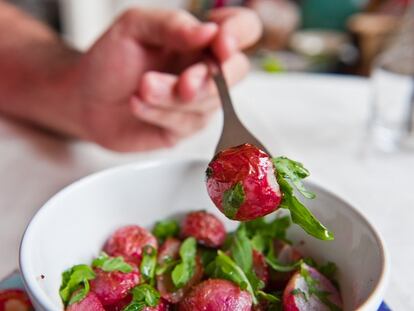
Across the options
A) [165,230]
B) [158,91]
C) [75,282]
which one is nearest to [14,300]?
[75,282]

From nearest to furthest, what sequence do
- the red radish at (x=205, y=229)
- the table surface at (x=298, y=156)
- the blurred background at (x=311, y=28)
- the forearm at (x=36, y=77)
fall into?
1. the red radish at (x=205, y=229)
2. the table surface at (x=298, y=156)
3. the forearm at (x=36, y=77)
4. the blurred background at (x=311, y=28)

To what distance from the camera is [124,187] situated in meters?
0.49

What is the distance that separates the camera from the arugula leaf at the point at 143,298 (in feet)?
1.28

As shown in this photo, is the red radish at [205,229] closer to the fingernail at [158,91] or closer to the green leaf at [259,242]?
the green leaf at [259,242]

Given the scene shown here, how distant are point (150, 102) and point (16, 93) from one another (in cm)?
31

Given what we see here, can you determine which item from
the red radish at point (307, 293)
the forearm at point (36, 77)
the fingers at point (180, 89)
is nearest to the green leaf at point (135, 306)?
the red radish at point (307, 293)

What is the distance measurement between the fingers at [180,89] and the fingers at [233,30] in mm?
34

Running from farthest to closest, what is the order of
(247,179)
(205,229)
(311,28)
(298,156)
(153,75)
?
(311,28) < (298,156) < (153,75) < (205,229) < (247,179)

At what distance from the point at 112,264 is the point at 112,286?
23 mm

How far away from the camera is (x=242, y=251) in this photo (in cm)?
46

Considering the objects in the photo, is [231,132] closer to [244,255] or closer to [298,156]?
[244,255]

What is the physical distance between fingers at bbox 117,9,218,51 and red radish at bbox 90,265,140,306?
1.25 ft

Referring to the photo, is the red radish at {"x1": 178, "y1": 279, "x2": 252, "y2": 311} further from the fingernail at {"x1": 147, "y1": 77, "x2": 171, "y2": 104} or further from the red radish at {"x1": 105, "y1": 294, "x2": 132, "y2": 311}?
the fingernail at {"x1": 147, "y1": 77, "x2": 171, "y2": 104}

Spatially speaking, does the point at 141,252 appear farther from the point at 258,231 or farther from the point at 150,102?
the point at 150,102
